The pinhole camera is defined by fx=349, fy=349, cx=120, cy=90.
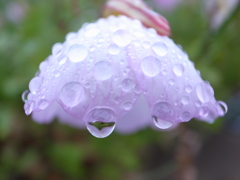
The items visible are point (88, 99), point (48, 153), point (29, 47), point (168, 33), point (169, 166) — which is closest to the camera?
point (88, 99)

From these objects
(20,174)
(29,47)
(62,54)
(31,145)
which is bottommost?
(20,174)

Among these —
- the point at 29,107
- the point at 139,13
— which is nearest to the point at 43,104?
the point at 29,107

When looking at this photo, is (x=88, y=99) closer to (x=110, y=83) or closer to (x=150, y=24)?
(x=110, y=83)

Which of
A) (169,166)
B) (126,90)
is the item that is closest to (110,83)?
(126,90)

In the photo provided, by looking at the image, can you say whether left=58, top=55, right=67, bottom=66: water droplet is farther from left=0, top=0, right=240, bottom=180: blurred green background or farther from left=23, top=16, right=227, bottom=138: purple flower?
left=0, top=0, right=240, bottom=180: blurred green background

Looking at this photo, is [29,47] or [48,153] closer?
[29,47]

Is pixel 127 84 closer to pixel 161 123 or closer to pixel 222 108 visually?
pixel 161 123

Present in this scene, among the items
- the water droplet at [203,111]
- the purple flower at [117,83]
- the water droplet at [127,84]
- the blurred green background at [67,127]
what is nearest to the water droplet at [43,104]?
the purple flower at [117,83]

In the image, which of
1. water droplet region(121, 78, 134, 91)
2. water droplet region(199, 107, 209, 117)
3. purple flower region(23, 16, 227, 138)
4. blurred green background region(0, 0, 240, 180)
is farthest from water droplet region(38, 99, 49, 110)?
blurred green background region(0, 0, 240, 180)
